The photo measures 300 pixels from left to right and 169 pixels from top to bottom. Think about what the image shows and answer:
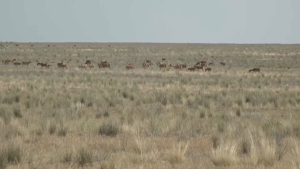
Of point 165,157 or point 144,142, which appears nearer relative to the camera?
point 165,157

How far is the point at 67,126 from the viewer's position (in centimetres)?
1162

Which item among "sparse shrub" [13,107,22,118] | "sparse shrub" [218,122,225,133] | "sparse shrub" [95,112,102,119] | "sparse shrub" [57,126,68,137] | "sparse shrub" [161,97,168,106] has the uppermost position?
"sparse shrub" [57,126,68,137]

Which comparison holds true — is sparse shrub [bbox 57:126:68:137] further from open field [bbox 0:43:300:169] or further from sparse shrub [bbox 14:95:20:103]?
sparse shrub [bbox 14:95:20:103]

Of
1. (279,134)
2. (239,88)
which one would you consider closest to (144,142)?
(279,134)

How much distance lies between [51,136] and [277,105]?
1078 cm

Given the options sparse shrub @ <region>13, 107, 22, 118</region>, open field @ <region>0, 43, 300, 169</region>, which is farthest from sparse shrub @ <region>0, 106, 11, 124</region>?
sparse shrub @ <region>13, 107, 22, 118</region>

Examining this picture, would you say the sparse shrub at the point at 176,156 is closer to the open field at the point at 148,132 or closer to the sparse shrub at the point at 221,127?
the open field at the point at 148,132

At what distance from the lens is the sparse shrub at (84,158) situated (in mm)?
8091

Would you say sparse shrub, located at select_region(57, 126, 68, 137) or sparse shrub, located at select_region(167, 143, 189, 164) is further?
sparse shrub, located at select_region(57, 126, 68, 137)

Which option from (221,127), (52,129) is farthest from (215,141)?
(52,129)

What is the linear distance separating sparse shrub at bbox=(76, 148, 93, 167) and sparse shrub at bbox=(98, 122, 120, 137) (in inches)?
119

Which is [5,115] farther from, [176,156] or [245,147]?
[245,147]

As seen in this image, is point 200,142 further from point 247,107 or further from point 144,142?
point 247,107

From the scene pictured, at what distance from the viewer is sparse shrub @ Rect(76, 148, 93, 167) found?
8091 mm
